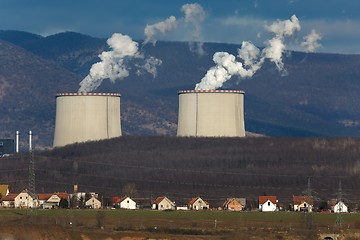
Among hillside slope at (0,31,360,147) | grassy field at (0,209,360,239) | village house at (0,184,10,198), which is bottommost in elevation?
grassy field at (0,209,360,239)

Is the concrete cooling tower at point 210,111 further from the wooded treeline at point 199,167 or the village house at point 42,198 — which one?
the village house at point 42,198

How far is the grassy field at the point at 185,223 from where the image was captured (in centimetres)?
5194

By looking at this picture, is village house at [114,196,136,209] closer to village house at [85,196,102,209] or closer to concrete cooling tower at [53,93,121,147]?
village house at [85,196,102,209]

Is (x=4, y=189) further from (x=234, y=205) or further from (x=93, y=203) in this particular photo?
(x=234, y=205)

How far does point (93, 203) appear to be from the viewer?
244ft

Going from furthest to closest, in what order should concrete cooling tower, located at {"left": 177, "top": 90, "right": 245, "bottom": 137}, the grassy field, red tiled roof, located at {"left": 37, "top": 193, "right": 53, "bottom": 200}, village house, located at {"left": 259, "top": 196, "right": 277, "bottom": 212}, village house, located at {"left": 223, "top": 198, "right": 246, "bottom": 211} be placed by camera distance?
concrete cooling tower, located at {"left": 177, "top": 90, "right": 245, "bottom": 137}, red tiled roof, located at {"left": 37, "top": 193, "right": 53, "bottom": 200}, village house, located at {"left": 223, "top": 198, "right": 246, "bottom": 211}, village house, located at {"left": 259, "top": 196, "right": 277, "bottom": 212}, the grassy field

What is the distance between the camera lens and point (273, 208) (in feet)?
239

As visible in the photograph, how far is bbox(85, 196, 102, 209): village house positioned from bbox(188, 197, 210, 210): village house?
15.3ft

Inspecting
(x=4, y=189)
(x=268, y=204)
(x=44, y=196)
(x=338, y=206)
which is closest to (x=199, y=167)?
(x=4, y=189)

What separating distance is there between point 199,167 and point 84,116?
1148 cm

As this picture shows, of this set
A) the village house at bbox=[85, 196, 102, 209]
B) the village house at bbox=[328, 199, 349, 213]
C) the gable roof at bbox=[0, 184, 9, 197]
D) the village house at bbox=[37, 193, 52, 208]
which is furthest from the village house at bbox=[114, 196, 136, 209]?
the village house at bbox=[328, 199, 349, 213]

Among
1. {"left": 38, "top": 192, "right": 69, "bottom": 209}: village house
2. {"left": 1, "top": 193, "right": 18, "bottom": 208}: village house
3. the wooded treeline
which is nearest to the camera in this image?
{"left": 38, "top": 192, "right": 69, "bottom": 209}: village house

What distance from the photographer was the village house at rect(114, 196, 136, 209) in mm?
73500

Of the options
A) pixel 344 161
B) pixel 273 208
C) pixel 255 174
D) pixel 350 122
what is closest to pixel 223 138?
pixel 255 174
